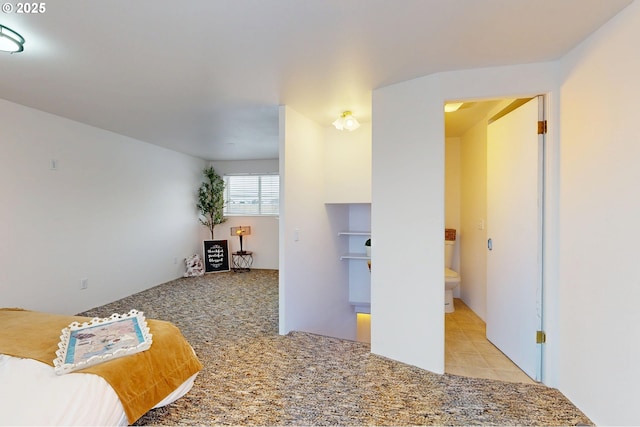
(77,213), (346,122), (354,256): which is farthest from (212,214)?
(346,122)

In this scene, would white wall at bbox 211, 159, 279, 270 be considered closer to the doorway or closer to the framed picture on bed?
the doorway

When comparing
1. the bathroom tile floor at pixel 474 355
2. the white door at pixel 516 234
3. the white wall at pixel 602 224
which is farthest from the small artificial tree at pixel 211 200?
the white wall at pixel 602 224

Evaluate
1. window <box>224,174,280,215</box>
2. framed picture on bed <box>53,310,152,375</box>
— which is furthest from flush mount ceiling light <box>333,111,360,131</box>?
window <box>224,174,280,215</box>

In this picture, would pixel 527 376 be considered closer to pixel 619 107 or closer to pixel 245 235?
pixel 619 107

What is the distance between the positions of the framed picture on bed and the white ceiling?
5.82ft

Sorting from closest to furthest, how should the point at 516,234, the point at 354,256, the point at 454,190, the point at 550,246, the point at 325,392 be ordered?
the point at 325,392, the point at 550,246, the point at 516,234, the point at 354,256, the point at 454,190

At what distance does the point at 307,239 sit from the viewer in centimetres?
354

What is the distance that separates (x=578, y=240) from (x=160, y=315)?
4.10 meters

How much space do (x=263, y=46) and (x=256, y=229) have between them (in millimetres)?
4910

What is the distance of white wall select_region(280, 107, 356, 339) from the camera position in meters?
3.17

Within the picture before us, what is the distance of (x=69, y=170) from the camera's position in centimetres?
377

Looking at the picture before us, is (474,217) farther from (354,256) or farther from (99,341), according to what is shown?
(99,341)

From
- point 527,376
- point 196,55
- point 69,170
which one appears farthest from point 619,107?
point 69,170

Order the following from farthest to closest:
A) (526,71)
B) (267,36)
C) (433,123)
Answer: (433,123) → (526,71) → (267,36)
